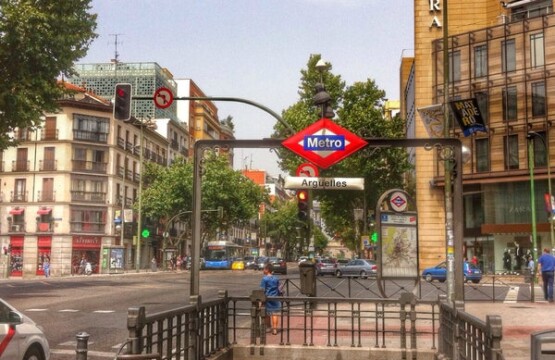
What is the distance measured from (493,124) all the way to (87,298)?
101 feet

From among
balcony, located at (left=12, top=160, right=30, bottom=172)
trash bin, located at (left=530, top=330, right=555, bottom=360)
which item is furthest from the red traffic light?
balcony, located at (left=12, top=160, right=30, bottom=172)

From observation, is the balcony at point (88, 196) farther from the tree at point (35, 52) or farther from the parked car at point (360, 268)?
the tree at point (35, 52)

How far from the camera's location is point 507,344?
12.2 meters

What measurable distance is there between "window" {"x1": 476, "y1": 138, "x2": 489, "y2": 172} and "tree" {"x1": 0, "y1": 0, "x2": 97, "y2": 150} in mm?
28451

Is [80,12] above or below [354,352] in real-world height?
above

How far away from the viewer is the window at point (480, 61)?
4556 cm

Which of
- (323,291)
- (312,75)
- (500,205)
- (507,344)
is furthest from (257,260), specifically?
(507,344)

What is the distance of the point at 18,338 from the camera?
8.22 m

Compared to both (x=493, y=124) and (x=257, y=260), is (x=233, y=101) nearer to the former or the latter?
(x=493, y=124)

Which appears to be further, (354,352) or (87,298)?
(87,298)

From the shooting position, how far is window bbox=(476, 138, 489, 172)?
45219mm

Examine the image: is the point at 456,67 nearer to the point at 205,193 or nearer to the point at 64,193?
the point at 205,193

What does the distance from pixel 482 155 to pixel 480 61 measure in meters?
6.44

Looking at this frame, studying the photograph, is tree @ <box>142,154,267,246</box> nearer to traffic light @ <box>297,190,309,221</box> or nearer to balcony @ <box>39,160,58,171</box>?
balcony @ <box>39,160,58,171</box>
